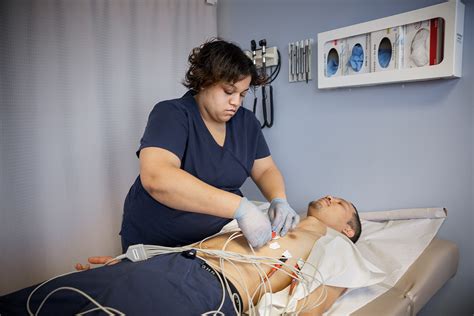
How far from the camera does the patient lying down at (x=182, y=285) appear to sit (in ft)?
2.77

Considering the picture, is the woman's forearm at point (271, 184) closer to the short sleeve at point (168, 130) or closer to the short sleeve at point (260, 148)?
the short sleeve at point (260, 148)

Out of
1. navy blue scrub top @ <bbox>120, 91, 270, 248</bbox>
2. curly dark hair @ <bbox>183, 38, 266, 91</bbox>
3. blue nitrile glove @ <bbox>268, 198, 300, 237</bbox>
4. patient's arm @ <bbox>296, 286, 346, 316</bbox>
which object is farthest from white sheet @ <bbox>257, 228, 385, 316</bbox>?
curly dark hair @ <bbox>183, 38, 266, 91</bbox>

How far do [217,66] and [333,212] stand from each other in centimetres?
82

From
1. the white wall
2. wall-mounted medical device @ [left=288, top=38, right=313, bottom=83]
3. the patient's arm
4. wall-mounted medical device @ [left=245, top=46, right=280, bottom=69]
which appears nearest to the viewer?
the patient's arm

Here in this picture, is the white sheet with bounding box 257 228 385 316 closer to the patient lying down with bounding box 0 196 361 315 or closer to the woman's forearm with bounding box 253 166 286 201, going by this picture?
the patient lying down with bounding box 0 196 361 315

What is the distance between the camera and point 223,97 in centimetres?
122

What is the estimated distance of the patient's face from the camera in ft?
4.95

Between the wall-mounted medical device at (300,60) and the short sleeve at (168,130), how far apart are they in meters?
0.94

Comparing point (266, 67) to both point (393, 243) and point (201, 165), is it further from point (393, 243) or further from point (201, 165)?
point (393, 243)

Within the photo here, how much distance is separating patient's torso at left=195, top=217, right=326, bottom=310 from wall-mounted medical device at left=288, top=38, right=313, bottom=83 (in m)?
0.88

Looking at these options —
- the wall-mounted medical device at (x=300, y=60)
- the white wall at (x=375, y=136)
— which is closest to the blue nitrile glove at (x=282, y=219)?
the white wall at (x=375, y=136)

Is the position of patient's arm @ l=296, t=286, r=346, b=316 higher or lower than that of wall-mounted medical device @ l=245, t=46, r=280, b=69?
lower

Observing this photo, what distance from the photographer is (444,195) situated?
151 cm

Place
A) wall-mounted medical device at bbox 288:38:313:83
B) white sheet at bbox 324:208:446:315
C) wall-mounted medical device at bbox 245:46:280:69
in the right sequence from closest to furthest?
white sheet at bbox 324:208:446:315
wall-mounted medical device at bbox 288:38:313:83
wall-mounted medical device at bbox 245:46:280:69
